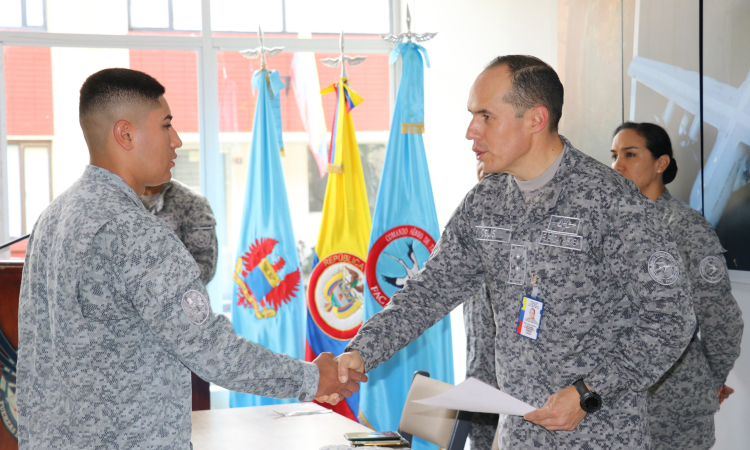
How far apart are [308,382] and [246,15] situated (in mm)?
3746

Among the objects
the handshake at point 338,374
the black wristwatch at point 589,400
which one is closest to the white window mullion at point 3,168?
the handshake at point 338,374

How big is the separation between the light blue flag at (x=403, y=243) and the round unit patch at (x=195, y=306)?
96.3 inches

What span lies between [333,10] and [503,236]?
3.77 meters

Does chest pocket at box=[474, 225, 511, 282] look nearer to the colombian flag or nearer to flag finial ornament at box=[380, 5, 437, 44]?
the colombian flag

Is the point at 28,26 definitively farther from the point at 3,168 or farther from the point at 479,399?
the point at 479,399

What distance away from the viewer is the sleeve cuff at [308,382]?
5.57ft

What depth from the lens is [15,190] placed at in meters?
4.41

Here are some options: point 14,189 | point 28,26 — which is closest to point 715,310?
point 14,189

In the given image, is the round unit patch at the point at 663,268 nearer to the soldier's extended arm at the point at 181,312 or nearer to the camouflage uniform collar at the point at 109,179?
the soldier's extended arm at the point at 181,312

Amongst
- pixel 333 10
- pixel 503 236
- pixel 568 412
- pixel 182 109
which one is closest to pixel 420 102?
pixel 333 10

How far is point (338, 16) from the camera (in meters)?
4.98

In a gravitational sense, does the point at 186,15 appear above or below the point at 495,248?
above

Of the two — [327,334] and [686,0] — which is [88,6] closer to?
[327,334]

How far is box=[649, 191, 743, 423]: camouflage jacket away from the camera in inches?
89.7
